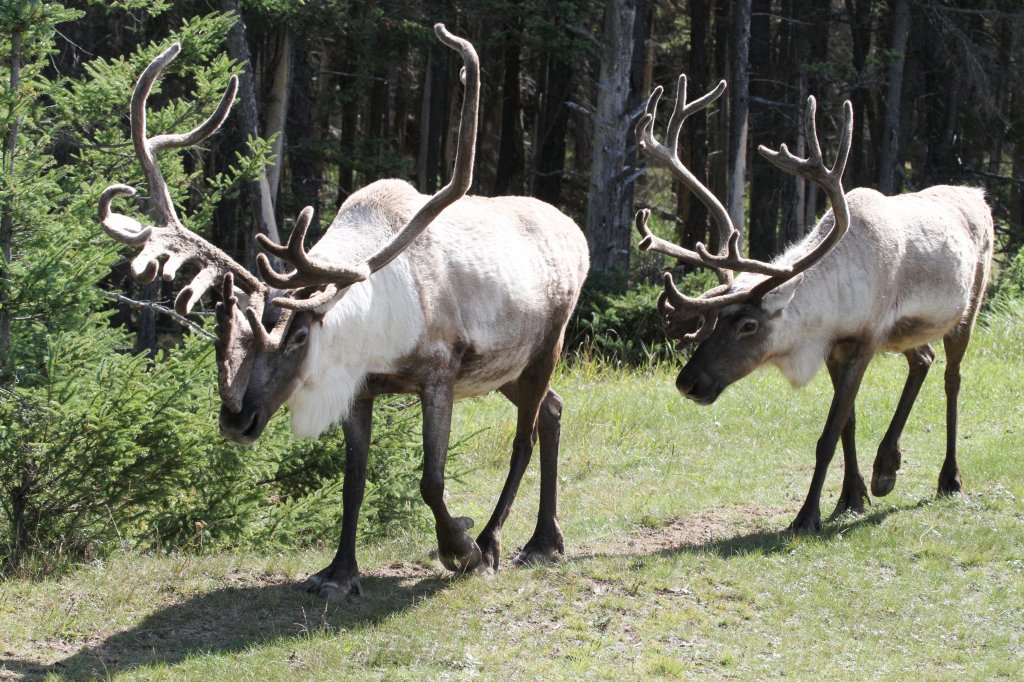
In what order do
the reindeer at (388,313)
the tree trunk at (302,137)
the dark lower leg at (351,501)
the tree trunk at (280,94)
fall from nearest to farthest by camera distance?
the reindeer at (388,313)
the dark lower leg at (351,501)
the tree trunk at (280,94)
the tree trunk at (302,137)

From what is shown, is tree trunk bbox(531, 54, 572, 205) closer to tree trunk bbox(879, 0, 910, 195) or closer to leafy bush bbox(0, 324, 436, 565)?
tree trunk bbox(879, 0, 910, 195)

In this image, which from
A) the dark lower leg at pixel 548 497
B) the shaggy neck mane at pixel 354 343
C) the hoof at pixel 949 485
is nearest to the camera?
the shaggy neck mane at pixel 354 343

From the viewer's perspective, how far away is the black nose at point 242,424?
19.0 feet

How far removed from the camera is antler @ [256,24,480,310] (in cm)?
585

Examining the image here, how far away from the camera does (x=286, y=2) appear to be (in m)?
14.8

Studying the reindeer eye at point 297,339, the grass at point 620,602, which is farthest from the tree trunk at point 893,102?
the reindeer eye at point 297,339

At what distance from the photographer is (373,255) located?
6453 mm

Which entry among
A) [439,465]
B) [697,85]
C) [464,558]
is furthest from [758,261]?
[697,85]

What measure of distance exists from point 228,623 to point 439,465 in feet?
4.52

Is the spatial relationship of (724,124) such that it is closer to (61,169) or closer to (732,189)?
(732,189)

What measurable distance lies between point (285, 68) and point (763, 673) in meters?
13.7

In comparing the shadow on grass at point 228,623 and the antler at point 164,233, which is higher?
the antler at point 164,233

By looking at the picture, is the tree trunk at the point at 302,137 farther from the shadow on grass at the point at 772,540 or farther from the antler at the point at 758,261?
the shadow on grass at the point at 772,540

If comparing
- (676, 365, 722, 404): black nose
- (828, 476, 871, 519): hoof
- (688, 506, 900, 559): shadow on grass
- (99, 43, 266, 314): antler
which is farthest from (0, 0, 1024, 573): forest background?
(828, 476, 871, 519): hoof
